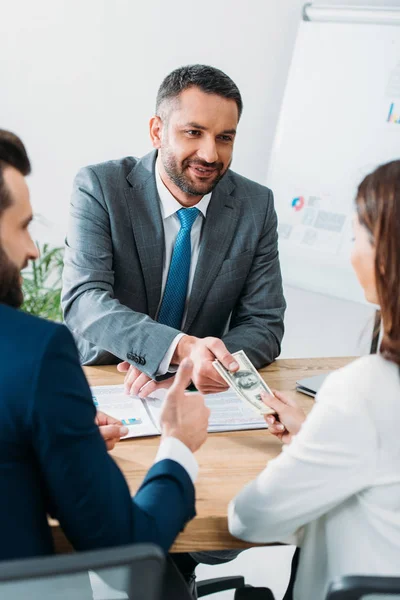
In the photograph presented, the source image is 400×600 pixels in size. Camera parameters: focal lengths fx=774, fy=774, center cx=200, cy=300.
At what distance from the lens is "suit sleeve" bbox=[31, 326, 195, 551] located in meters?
1.08

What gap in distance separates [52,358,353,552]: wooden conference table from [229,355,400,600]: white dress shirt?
66mm

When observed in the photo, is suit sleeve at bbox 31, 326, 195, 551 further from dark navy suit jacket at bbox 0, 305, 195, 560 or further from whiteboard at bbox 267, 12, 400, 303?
whiteboard at bbox 267, 12, 400, 303

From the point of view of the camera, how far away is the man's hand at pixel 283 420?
1.80m

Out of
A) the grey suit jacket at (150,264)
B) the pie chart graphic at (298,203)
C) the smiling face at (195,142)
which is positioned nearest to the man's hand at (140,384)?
the grey suit jacket at (150,264)

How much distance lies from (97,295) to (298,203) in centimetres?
171

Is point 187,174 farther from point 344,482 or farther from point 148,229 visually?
point 344,482

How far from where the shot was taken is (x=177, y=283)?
99.4 inches

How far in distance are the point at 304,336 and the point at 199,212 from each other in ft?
6.41

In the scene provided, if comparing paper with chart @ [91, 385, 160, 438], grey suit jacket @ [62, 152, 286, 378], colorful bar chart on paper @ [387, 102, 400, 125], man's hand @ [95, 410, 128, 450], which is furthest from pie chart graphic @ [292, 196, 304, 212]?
man's hand @ [95, 410, 128, 450]

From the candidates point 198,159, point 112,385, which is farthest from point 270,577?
point 198,159

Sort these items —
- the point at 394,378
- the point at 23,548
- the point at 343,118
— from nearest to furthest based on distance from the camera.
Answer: the point at 23,548 → the point at 394,378 → the point at 343,118

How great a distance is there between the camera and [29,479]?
1134 millimetres

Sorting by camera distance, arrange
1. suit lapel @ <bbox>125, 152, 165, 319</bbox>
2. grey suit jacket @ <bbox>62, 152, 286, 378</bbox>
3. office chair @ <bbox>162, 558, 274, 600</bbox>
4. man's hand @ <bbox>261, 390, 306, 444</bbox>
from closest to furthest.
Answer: office chair @ <bbox>162, 558, 274, 600</bbox>, man's hand @ <bbox>261, 390, 306, 444</bbox>, grey suit jacket @ <bbox>62, 152, 286, 378</bbox>, suit lapel @ <bbox>125, 152, 165, 319</bbox>

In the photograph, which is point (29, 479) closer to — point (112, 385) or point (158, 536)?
point (158, 536)
